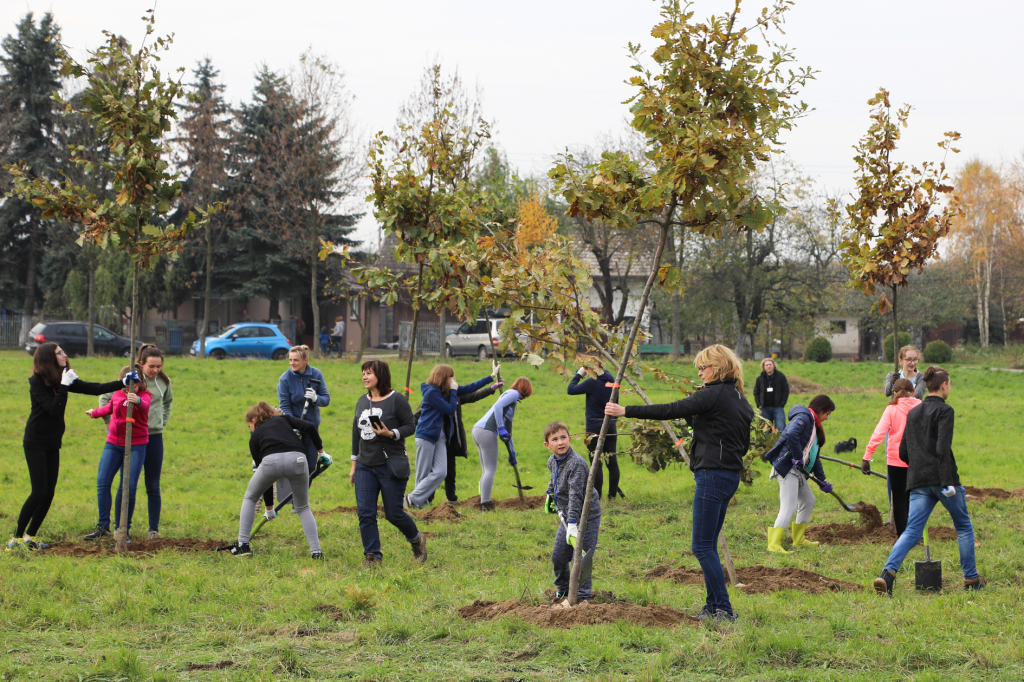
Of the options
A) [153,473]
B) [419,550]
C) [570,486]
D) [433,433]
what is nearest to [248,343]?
[433,433]

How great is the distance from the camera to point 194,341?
3609 cm

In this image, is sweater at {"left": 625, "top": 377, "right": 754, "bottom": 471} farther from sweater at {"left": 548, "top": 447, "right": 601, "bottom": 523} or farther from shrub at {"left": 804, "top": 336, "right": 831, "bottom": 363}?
shrub at {"left": 804, "top": 336, "right": 831, "bottom": 363}

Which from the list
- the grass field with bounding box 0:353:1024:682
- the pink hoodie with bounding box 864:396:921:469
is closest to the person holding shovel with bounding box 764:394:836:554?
the grass field with bounding box 0:353:1024:682

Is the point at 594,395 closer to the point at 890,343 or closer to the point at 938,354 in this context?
the point at 938,354

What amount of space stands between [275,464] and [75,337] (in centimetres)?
2518

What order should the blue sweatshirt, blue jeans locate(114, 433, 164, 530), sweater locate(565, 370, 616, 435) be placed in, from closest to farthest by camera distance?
blue jeans locate(114, 433, 164, 530), the blue sweatshirt, sweater locate(565, 370, 616, 435)

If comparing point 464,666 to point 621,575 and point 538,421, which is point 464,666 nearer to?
point 621,575

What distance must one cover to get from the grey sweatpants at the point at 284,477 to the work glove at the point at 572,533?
2.69 metres

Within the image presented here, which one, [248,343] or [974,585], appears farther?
[248,343]

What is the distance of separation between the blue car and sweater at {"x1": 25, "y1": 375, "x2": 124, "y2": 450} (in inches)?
940

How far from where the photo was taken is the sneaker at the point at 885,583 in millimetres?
6367

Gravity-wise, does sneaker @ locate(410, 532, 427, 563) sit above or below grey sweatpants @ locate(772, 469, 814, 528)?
below

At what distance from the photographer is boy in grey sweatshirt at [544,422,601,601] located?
595cm

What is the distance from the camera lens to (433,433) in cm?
977
